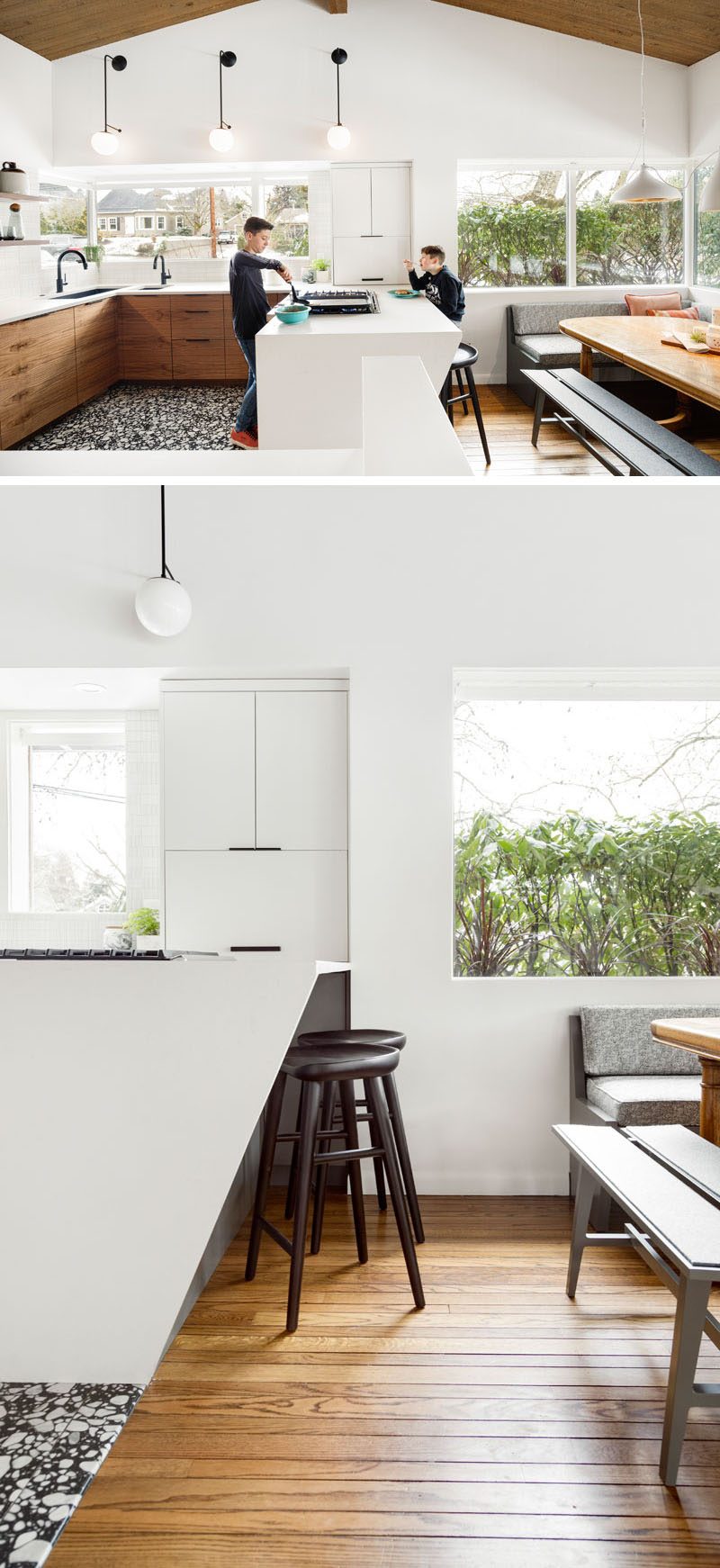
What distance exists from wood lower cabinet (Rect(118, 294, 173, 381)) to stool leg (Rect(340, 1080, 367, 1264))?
5.03 meters

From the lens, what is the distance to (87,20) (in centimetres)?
774

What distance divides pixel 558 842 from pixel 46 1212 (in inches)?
117

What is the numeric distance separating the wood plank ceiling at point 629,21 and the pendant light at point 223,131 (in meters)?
1.53

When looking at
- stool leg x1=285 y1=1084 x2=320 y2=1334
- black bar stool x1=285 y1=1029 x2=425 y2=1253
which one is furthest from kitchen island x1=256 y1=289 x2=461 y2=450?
stool leg x1=285 y1=1084 x2=320 y2=1334

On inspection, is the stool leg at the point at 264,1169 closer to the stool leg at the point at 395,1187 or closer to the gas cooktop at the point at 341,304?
the stool leg at the point at 395,1187

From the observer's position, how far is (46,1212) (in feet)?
5.63

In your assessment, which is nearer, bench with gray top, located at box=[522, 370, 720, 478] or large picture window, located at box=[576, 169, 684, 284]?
bench with gray top, located at box=[522, 370, 720, 478]

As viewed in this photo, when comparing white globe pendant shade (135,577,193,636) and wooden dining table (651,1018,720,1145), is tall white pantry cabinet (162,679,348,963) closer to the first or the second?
white globe pendant shade (135,577,193,636)

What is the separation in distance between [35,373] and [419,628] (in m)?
2.30

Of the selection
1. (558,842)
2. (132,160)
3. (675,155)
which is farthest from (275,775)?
(675,155)

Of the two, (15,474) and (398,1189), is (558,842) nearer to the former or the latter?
(398,1189)

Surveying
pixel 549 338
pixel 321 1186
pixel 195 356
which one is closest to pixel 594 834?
pixel 321 1186

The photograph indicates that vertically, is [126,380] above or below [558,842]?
above

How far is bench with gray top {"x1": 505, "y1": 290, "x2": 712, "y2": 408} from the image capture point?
285 inches
